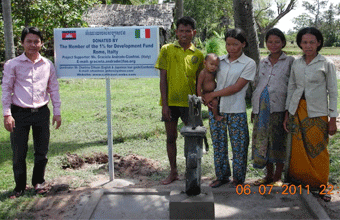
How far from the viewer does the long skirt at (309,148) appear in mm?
3709

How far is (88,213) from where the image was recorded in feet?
11.3

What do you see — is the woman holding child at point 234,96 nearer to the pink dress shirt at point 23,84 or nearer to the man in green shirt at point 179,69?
the man in green shirt at point 179,69

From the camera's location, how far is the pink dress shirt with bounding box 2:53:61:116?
3810 mm

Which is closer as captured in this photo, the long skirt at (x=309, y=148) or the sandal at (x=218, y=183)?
the long skirt at (x=309, y=148)

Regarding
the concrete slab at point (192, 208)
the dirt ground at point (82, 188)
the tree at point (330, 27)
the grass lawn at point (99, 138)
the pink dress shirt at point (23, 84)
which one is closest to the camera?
the concrete slab at point (192, 208)

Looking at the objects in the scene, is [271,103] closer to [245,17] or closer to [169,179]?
[169,179]

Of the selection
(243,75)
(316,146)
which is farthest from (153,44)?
(316,146)

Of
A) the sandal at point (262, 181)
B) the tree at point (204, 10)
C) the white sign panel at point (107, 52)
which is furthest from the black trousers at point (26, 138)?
the tree at point (204, 10)

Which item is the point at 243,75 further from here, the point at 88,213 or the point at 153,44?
the point at 88,213

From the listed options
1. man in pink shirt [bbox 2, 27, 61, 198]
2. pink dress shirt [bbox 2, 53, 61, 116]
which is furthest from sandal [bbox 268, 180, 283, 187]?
pink dress shirt [bbox 2, 53, 61, 116]

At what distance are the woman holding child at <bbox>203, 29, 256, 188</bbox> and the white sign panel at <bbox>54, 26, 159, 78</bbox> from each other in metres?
0.87

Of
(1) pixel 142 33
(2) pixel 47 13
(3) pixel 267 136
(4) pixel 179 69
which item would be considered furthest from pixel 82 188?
(2) pixel 47 13

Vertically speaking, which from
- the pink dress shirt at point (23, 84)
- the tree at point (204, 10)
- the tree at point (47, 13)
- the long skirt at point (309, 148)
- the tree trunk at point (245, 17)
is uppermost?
the tree at point (204, 10)

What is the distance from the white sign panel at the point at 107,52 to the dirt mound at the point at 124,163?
142cm
